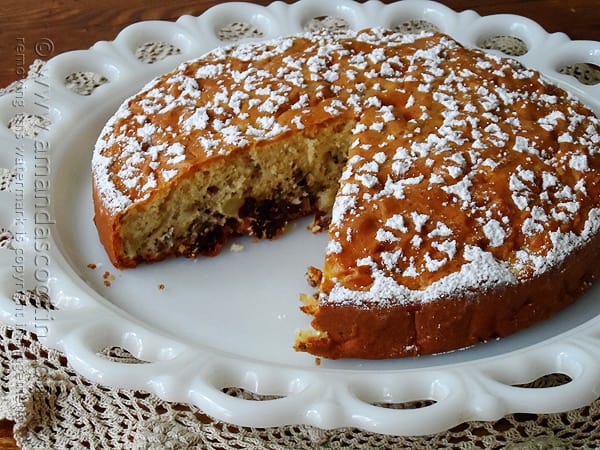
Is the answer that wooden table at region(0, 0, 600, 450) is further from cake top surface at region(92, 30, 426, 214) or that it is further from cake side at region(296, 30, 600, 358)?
cake side at region(296, 30, 600, 358)

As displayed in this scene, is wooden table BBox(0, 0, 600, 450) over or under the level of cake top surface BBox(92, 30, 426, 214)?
under

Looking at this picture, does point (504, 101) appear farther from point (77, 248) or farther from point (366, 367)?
point (77, 248)

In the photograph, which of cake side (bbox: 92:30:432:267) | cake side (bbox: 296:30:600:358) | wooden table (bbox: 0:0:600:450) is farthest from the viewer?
wooden table (bbox: 0:0:600:450)

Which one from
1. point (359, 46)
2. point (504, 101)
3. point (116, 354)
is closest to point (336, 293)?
point (116, 354)

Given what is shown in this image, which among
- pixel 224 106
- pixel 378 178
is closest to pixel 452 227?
pixel 378 178

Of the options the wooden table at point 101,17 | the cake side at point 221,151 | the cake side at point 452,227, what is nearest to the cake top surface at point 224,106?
the cake side at point 221,151

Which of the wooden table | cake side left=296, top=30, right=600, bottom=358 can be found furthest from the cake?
the wooden table

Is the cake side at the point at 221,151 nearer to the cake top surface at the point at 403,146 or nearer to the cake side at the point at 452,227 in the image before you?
the cake top surface at the point at 403,146
